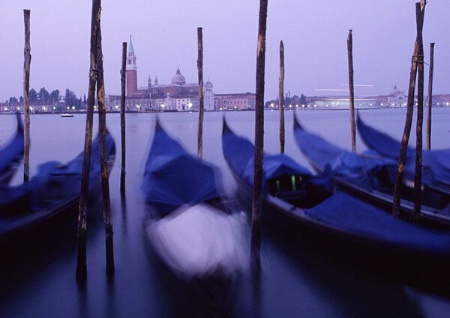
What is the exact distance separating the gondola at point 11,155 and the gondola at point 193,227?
8.88ft

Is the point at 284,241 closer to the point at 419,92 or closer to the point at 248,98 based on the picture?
the point at 419,92

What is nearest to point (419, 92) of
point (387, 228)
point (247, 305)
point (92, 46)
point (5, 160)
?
point (387, 228)

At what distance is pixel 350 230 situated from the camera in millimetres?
4055

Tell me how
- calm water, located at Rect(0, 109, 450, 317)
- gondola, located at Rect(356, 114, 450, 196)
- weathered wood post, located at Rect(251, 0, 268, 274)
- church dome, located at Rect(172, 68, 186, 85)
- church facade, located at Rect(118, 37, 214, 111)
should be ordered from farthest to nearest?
church dome, located at Rect(172, 68, 186, 85) < church facade, located at Rect(118, 37, 214, 111) < gondola, located at Rect(356, 114, 450, 196) < weathered wood post, located at Rect(251, 0, 268, 274) < calm water, located at Rect(0, 109, 450, 317)

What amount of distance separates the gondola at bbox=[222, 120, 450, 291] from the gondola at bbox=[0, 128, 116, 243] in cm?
235

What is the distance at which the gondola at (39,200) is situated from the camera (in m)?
4.52

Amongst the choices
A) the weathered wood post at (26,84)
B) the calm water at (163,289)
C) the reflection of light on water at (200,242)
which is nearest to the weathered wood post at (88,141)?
the calm water at (163,289)

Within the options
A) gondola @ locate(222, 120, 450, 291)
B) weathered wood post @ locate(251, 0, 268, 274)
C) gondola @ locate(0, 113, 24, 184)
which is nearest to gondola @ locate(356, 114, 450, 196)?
gondola @ locate(222, 120, 450, 291)

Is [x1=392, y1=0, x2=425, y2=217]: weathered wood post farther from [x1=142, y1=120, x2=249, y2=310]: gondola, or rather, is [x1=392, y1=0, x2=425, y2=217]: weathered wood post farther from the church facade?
the church facade

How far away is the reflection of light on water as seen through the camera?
336 cm

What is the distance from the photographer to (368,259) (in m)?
4.01

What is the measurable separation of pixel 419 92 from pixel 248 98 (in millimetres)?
95224

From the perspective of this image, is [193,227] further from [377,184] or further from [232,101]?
[232,101]

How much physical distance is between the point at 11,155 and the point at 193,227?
490 centimetres
